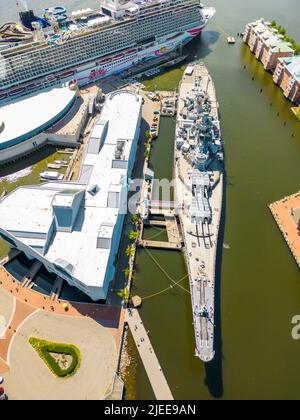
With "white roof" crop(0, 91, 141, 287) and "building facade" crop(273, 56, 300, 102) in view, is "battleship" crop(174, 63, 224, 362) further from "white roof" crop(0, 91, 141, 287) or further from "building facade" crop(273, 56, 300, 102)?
"building facade" crop(273, 56, 300, 102)

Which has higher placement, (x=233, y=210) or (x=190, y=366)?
(x=233, y=210)

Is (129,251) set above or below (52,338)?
above

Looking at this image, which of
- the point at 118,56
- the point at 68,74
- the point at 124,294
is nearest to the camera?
the point at 124,294

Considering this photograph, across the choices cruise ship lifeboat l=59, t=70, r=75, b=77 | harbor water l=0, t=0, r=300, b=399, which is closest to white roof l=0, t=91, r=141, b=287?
harbor water l=0, t=0, r=300, b=399

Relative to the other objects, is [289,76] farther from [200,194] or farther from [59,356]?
[59,356]

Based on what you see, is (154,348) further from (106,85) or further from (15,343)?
(106,85)

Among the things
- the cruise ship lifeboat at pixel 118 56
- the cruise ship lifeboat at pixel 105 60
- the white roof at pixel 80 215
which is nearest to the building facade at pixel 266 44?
the cruise ship lifeboat at pixel 118 56

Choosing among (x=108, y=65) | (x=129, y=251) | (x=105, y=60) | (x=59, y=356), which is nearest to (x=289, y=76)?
(x=108, y=65)
